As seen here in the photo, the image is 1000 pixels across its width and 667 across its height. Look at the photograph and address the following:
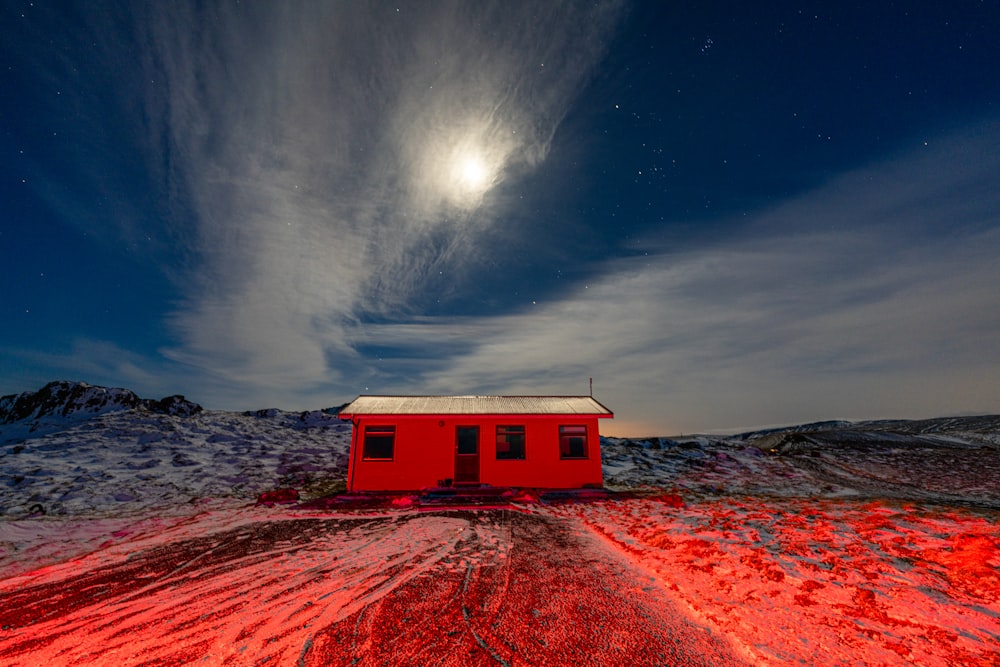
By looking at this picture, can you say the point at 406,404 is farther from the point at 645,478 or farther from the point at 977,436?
the point at 977,436

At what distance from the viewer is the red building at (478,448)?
1538 centimetres

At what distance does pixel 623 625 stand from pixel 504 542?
4053mm

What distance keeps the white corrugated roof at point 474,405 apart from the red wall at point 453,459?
0.25 metres

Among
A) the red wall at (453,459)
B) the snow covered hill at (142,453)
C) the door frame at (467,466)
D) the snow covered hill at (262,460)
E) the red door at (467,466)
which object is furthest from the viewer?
the red door at (467,466)

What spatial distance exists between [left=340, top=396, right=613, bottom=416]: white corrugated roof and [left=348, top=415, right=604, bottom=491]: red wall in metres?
0.25

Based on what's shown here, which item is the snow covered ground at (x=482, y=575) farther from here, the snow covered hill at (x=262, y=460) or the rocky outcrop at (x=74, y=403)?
the rocky outcrop at (x=74, y=403)

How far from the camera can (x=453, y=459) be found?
15.6 metres

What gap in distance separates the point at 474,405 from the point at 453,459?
2.47 metres

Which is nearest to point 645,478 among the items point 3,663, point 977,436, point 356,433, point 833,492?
point 833,492

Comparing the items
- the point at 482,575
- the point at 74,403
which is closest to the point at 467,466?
the point at 482,575

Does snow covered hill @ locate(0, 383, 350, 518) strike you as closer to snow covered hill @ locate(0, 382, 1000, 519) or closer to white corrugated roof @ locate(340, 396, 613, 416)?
snow covered hill @ locate(0, 382, 1000, 519)

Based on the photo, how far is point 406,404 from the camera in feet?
56.3

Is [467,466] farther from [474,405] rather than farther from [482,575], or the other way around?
[482,575]

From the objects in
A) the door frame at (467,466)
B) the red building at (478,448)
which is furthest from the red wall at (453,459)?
the door frame at (467,466)
